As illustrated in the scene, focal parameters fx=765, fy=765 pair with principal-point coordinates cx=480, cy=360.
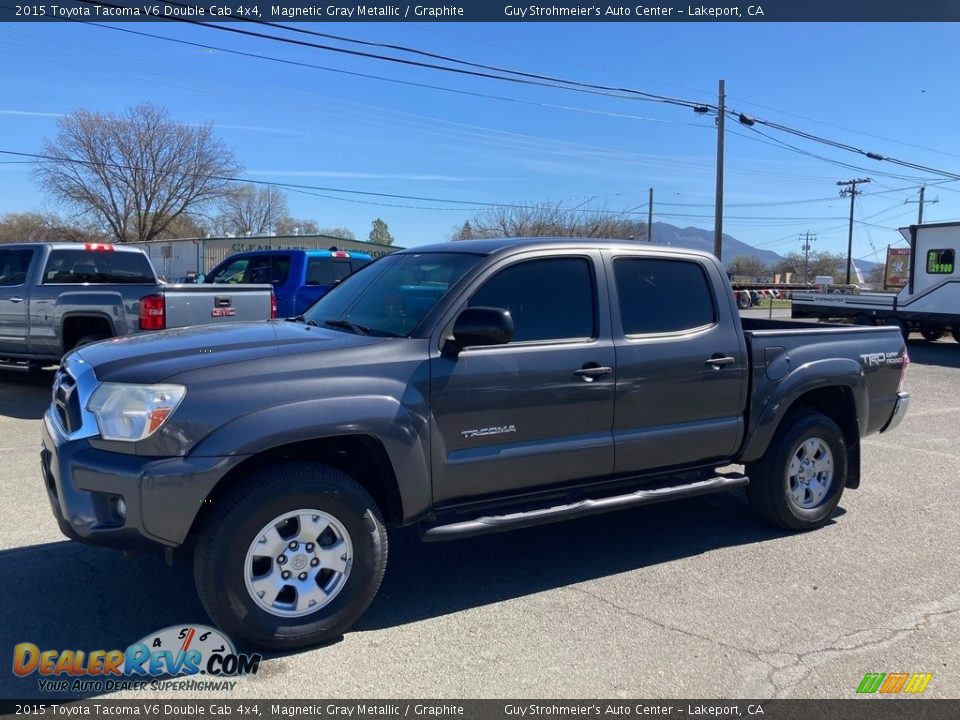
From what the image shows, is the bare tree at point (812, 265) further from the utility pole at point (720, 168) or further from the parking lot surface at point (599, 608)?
the parking lot surface at point (599, 608)

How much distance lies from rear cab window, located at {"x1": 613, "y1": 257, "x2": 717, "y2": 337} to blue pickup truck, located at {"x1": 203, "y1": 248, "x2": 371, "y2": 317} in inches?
314

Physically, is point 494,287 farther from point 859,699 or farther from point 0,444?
point 0,444

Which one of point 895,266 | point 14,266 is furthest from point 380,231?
point 14,266

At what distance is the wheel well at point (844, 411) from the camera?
18.1 feet

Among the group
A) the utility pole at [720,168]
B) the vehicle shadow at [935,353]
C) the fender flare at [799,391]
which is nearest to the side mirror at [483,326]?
the fender flare at [799,391]

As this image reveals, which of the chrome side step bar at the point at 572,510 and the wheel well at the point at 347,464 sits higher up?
the wheel well at the point at 347,464

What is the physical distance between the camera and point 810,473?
5383 millimetres

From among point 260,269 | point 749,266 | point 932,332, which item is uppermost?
point 749,266

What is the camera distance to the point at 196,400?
3.30 meters

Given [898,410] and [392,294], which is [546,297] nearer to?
[392,294]

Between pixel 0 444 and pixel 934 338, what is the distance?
2228 centimetres

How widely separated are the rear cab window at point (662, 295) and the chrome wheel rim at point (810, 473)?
4.02ft

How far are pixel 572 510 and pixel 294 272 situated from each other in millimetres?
9311

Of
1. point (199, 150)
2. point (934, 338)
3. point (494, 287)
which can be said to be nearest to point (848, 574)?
point (494, 287)
